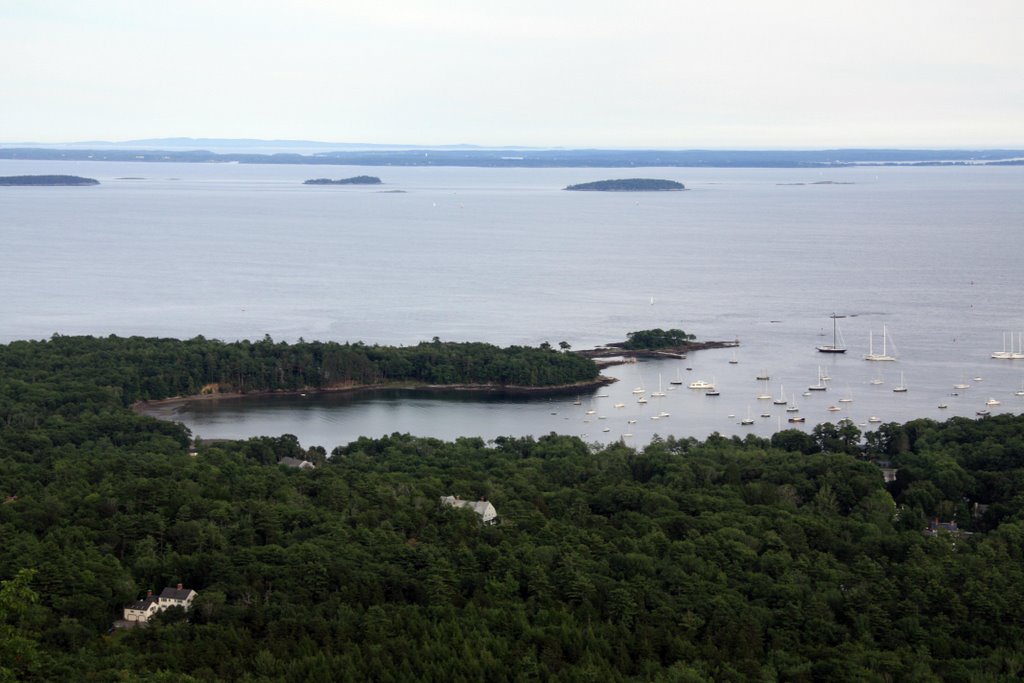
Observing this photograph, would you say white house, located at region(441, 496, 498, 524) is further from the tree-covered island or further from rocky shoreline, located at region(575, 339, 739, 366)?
the tree-covered island

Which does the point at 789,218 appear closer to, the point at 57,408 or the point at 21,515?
the point at 57,408

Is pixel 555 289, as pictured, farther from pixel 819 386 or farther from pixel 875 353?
pixel 819 386

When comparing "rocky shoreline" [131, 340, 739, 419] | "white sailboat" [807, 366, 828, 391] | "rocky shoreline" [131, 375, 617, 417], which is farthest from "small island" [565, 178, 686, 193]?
"rocky shoreline" [131, 375, 617, 417]

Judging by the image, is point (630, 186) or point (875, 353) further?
point (630, 186)

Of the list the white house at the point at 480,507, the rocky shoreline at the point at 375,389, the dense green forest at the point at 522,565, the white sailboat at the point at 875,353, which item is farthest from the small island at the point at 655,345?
the white house at the point at 480,507

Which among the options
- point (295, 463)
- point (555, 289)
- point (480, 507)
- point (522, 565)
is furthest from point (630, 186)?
point (522, 565)

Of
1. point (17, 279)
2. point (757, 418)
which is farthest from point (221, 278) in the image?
point (757, 418)
